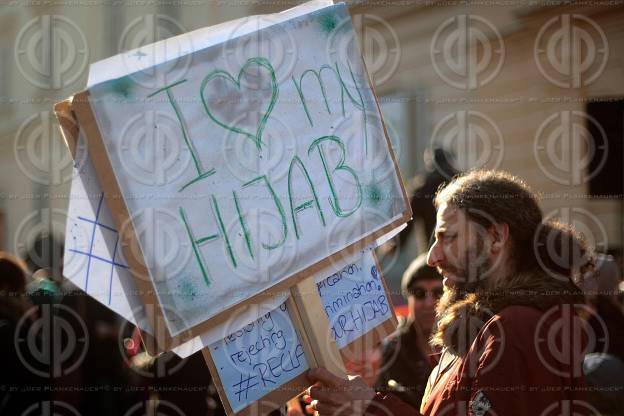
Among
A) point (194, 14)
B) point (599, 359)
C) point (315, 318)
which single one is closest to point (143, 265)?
point (315, 318)

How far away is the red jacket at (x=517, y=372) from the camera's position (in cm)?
178

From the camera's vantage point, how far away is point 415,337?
3109 mm

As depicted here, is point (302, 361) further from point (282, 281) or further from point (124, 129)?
point (124, 129)

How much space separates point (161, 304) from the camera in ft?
5.87

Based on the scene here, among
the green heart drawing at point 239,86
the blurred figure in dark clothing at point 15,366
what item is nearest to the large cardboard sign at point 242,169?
the green heart drawing at point 239,86

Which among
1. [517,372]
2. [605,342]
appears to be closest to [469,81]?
[605,342]

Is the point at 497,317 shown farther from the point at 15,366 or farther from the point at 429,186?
the point at 429,186

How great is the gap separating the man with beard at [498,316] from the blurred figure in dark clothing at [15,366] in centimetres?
123

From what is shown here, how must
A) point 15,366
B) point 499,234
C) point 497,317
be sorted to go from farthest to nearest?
1. point 15,366
2. point 499,234
3. point 497,317

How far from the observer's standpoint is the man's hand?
1.87 metres

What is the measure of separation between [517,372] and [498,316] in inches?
4.8

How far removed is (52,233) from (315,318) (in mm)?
2171

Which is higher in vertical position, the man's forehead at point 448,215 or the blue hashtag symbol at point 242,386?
the man's forehead at point 448,215

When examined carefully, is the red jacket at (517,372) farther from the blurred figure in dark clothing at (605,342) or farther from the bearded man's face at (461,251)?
the blurred figure in dark clothing at (605,342)
